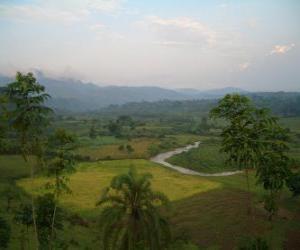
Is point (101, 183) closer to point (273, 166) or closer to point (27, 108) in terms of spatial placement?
point (273, 166)

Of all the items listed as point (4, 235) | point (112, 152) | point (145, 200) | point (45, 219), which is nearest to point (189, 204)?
point (45, 219)

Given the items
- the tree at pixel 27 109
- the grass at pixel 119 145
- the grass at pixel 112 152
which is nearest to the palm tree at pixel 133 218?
the tree at pixel 27 109

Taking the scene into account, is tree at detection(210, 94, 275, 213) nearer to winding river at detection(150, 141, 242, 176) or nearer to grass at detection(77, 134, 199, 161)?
winding river at detection(150, 141, 242, 176)

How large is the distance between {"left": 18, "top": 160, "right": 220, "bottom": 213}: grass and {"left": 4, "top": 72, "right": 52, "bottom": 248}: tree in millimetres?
30779

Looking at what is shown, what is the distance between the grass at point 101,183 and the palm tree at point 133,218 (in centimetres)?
3118

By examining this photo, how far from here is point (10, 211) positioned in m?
50.6

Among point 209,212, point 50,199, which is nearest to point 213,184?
point 209,212

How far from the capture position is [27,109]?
31.0 meters

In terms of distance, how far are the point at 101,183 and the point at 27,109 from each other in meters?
52.2

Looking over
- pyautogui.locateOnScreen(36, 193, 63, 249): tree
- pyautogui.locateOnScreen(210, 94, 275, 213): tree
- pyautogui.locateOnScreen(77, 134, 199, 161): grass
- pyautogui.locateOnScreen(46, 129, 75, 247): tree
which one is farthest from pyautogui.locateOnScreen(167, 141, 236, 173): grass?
pyautogui.locateOnScreen(46, 129, 75, 247): tree

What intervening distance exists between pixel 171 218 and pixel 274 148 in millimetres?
17244

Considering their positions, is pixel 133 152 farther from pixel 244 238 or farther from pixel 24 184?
pixel 244 238

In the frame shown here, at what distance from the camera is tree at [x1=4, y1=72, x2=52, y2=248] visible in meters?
30.2

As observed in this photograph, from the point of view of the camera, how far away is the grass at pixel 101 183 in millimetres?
67012
